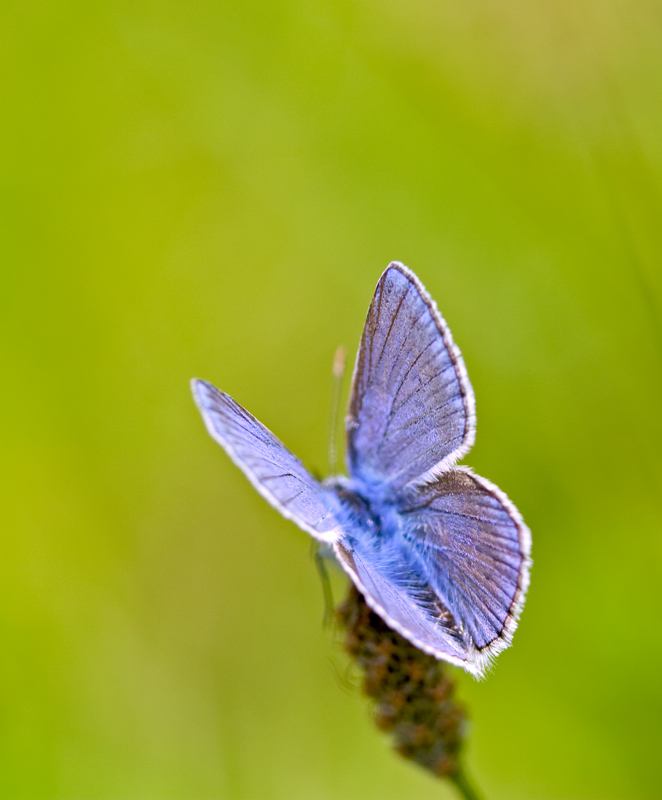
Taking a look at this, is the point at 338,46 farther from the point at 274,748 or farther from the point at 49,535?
the point at 274,748

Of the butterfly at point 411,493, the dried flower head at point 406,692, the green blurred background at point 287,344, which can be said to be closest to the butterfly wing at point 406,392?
the butterfly at point 411,493

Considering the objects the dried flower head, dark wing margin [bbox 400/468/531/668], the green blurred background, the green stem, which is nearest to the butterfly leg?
the dried flower head


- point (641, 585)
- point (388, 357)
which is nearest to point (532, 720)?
point (641, 585)

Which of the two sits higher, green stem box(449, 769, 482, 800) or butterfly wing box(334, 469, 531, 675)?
butterfly wing box(334, 469, 531, 675)

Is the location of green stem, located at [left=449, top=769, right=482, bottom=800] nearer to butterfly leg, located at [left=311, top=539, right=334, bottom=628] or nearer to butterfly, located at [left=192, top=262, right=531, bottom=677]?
butterfly, located at [left=192, top=262, right=531, bottom=677]

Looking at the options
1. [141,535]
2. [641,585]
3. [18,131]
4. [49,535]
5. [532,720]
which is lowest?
[532,720]

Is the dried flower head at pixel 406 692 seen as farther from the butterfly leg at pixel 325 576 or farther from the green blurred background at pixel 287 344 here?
the green blurred background at pixel 287 344
